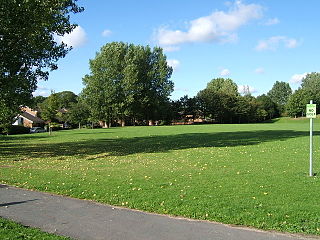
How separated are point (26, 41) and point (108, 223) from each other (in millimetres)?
13484

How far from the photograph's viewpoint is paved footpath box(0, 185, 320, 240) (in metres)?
5.46

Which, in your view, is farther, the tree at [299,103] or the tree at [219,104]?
the tree at [299,103]

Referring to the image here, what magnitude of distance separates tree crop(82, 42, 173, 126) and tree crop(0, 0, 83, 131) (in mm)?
55408

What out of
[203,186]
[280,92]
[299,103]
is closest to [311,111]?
[203,186]

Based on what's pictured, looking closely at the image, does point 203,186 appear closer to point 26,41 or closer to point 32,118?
point 26,41

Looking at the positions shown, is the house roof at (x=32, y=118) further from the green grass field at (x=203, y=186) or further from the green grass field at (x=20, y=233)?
the green grass field at (x=20, y=233)

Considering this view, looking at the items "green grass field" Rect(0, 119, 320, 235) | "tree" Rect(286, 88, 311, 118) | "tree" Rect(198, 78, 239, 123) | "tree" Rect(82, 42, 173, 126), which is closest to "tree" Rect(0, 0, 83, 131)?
"green grass field" Rect(0, 119, 320, 235)

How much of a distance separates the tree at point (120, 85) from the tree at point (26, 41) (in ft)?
182

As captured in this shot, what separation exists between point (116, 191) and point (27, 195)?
2254 millimetres

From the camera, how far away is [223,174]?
1116 cm

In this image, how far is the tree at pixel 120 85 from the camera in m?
77.2

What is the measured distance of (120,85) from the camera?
256 ft

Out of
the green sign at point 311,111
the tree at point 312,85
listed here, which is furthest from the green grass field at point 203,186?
the tree at point 312,85

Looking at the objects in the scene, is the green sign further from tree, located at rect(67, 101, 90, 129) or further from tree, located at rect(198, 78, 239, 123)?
tree, located at rect(198, 78, 239, 123)
